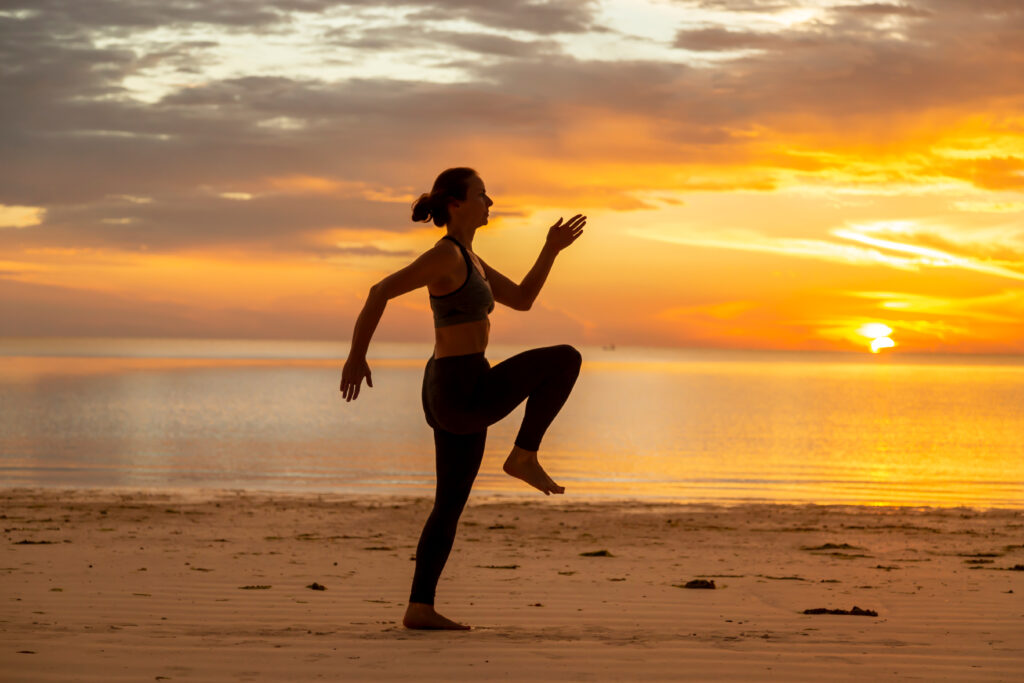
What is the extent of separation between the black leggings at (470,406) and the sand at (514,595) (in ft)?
1.74

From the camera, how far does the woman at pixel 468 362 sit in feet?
16.9

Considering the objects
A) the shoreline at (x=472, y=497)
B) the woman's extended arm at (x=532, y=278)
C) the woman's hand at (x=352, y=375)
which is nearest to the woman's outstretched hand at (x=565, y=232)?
the woman's extended arm at (x=532, y=278)

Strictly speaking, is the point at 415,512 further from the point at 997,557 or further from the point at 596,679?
the point at 596,679

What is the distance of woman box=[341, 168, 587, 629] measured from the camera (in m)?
5.15

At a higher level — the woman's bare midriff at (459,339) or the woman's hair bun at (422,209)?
the woman's hair bun at (422,209)

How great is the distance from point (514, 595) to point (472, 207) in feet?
10.9

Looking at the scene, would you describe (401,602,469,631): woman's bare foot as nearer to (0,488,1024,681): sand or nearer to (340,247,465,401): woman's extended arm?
(0,488,1024,681): sand

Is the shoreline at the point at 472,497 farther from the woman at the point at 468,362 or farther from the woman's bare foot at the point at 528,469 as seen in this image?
the woman's bare foot at the point at 528,469

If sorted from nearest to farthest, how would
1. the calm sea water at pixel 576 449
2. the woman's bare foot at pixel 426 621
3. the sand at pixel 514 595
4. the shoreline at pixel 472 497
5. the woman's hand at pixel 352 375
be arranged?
the woman's hand at pixel 352 375 → the sand at pixel 514 595 → the woman's bare foot at pixel 426 621 → the shoreline at pixel 472 497 → the calm sea water at pixel 576 449

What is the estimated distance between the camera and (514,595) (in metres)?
7.54

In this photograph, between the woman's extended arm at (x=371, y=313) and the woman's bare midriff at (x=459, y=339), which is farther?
the woman's bare midriff at (x=459, y=339)

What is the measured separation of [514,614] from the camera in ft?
22.0

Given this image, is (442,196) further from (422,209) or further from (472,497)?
(472,497)

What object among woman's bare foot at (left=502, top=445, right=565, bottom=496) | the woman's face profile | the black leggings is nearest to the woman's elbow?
the black leggings
